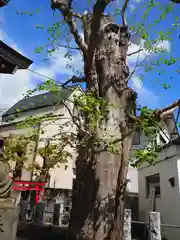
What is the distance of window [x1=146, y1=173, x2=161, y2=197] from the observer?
13358 millimetres

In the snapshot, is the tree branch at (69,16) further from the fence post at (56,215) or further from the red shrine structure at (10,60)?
the fence post at (56,215)

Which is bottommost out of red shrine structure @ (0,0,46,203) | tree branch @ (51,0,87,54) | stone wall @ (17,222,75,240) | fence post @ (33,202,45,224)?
stone wall @ (17,222,75,240)

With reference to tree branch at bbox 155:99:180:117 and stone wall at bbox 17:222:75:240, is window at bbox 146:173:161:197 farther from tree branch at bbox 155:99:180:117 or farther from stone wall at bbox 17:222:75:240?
tree branch at bbox 155:99:180:117

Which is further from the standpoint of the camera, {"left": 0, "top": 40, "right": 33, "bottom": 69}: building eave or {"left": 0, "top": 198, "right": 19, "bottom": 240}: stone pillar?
{"left": 0, "top": 40, "right": 33, "bottom": 69}: building eave

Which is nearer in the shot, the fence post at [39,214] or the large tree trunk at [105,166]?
the large tree trunk at [105,166]

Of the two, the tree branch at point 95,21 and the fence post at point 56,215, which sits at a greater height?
the tree branch at point 95,21

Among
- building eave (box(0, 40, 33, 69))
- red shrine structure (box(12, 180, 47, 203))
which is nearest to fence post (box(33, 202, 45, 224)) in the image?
red shrine structure (box(12, 180, 47, 203))

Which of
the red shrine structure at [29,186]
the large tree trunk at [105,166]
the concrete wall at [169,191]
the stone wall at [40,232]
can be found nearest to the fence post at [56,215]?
the stone wall at [40,232]

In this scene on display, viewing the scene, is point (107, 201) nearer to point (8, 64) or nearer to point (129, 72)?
point (129, 72)

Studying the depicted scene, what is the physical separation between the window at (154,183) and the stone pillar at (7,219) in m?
9.67

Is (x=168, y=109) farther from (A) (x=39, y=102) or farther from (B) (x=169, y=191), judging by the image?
(A) (x=39, y=102)

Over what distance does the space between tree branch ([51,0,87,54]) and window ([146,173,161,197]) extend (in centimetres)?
887

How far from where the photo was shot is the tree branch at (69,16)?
684 cm

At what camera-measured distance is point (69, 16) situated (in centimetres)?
689
